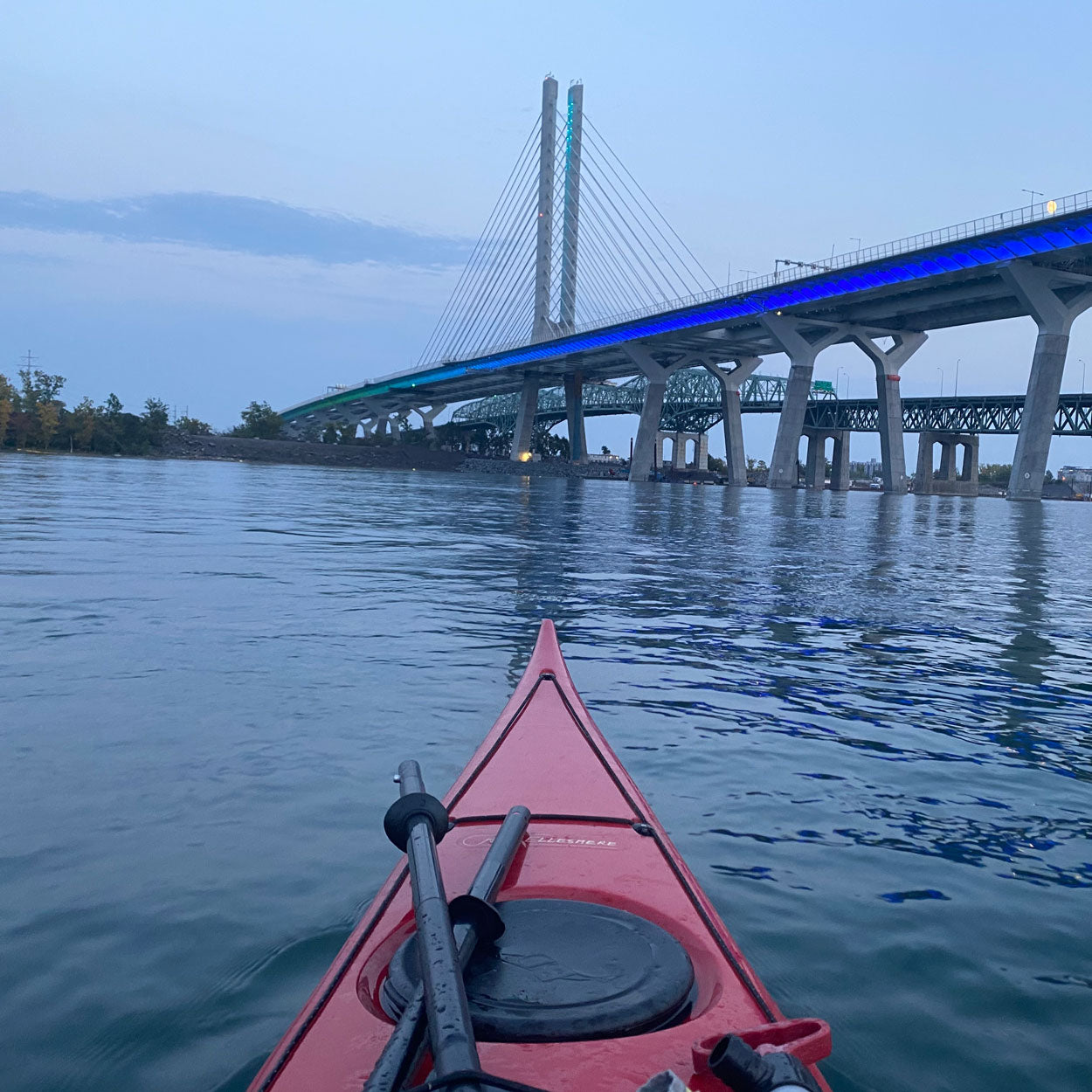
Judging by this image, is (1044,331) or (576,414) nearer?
(1044,331)

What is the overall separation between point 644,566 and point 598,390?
381 feet

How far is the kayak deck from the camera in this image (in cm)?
179

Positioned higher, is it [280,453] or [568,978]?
[280,453]

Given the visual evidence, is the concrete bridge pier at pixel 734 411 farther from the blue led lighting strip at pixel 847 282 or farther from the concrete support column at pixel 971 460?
the concrete support column at pixel 971 460

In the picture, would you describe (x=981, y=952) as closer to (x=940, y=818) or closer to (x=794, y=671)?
(x=940, y=818)

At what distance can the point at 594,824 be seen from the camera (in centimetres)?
297

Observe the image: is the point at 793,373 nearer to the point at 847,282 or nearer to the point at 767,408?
the point at 847,282

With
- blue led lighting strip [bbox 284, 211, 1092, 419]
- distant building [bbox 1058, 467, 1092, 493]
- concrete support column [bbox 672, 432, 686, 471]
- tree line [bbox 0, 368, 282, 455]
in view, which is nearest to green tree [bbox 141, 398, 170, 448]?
tree line [bbox 0, 368, 282, 455]

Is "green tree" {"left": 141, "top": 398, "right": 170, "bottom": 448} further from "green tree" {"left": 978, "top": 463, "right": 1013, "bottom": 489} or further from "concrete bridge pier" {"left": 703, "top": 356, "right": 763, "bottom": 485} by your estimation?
"green tree" {"left": 978, "top": 463, "right": 1013, "bottom": 489}

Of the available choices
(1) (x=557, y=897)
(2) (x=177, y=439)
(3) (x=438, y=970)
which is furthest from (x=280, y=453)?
(3) (x=438, y=970)

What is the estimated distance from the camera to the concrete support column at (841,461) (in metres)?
102

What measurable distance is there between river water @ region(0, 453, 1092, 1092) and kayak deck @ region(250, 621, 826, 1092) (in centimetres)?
59

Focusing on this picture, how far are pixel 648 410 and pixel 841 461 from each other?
120 ft

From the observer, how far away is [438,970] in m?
1.86
